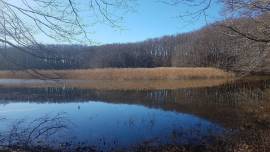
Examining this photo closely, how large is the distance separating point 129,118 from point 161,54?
84785 mm

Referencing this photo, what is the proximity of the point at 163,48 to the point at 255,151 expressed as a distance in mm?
94928

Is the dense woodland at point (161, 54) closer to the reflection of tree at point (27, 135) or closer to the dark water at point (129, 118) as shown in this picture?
the dark water at point (129, 118)

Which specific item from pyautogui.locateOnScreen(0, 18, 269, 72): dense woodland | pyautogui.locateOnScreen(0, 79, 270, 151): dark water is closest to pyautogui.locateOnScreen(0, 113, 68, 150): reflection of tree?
pyautogui.locateOnScreen(0, 79, 270, 151): dark water

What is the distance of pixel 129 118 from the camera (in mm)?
15039

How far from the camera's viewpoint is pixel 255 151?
7.96m

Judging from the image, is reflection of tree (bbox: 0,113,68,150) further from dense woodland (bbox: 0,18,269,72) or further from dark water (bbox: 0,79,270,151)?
dense woodland (bbox: 0,18,269,72)

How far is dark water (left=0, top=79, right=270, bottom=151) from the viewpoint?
36.7 ft

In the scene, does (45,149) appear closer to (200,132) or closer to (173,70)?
(200,132)

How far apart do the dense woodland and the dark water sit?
2.29 metres

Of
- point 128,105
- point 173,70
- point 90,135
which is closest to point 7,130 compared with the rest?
point 90,135

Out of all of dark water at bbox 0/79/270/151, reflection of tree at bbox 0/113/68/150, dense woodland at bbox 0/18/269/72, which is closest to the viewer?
dense woodland at bbox 0/18/269/72

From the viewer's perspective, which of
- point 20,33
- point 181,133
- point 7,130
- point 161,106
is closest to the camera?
point 20,33

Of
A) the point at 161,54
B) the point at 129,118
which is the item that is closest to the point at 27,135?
the point at 129,118

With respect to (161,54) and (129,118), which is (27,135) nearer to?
(129,118)
